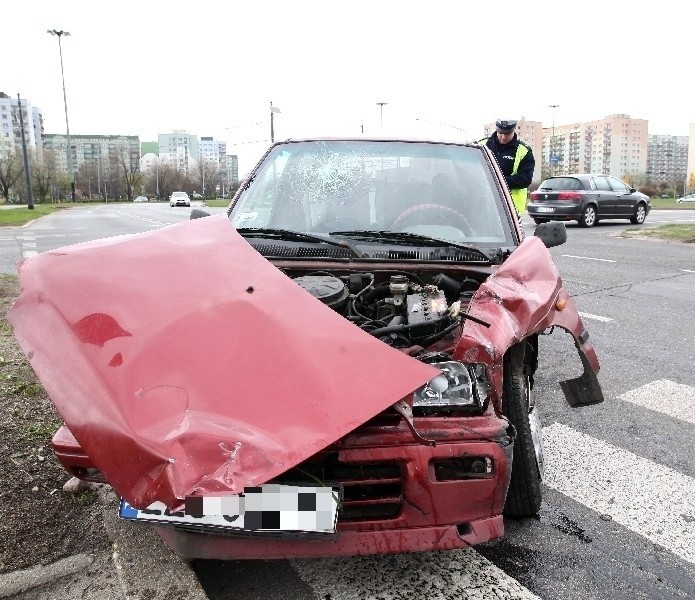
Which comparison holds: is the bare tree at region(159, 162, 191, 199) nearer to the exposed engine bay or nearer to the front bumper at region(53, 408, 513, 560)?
the exposed engine bay

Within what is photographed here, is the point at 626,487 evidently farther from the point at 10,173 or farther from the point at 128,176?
the point at 128,176

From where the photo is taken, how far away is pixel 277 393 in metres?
1.89

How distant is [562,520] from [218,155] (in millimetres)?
150770

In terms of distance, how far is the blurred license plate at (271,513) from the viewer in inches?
69.2

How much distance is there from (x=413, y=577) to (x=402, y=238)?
175 centimetres

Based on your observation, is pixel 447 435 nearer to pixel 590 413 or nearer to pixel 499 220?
pixel 499 220

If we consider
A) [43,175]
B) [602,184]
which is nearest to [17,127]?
[43,175]

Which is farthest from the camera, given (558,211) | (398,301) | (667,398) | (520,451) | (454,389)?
(558,211)

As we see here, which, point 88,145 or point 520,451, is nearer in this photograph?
point 520,451

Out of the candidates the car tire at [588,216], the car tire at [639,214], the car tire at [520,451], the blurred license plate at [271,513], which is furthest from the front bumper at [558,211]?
the blurred license plate at [271,513]

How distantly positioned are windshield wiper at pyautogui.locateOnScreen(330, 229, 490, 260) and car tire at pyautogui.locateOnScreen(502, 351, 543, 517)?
2.75 ft

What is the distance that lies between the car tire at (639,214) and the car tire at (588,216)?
1649 mm

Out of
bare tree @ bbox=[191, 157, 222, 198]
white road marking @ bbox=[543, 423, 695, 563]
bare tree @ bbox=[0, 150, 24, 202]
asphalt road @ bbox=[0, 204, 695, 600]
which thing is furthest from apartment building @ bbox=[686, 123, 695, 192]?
white road marking @ bbox=[543, 423, 695, 563]

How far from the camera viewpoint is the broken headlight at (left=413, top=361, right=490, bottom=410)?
212cm
